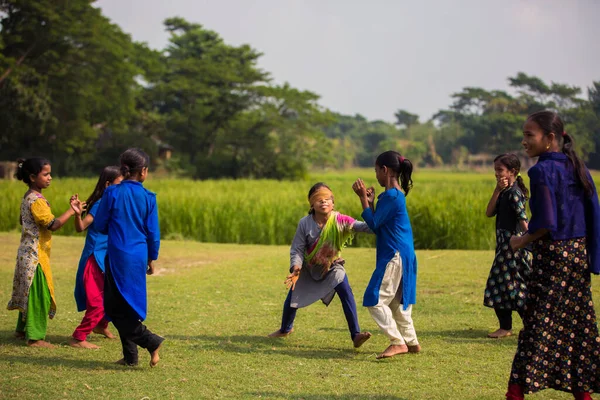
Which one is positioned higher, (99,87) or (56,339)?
(99,87)

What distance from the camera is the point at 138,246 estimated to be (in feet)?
16.0

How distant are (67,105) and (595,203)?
109 feet

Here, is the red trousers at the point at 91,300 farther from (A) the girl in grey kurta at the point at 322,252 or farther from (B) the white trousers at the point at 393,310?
(B) the white trousers at the point at 393,310

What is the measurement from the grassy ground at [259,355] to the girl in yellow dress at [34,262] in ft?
0.70

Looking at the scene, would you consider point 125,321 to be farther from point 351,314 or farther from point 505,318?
point 505,318

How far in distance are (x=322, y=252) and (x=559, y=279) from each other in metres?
2.12

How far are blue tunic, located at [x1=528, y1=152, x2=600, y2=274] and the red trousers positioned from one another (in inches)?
133

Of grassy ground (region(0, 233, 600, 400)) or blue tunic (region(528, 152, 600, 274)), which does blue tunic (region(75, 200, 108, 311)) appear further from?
blue tunic (region(528, 152, 600, 274))

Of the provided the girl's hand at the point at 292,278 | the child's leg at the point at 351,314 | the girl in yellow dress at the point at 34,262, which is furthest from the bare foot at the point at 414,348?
the girl in yellow dress at the point at 34,262

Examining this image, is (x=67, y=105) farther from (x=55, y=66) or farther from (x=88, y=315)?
(x=88, y=315)

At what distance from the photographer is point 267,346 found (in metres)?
5.62

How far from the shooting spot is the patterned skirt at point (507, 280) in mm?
5605

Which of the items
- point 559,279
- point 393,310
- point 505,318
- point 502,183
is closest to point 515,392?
point 559,279

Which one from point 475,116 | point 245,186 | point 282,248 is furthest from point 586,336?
point 475,116
